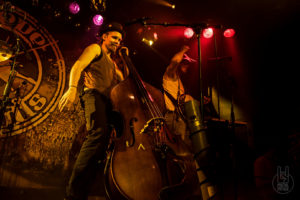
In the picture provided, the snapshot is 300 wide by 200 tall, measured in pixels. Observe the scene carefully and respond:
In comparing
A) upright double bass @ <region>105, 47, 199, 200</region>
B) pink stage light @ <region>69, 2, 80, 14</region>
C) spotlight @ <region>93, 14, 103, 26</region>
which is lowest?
upright double bass @ <region>105, 47, 199, 200</region>

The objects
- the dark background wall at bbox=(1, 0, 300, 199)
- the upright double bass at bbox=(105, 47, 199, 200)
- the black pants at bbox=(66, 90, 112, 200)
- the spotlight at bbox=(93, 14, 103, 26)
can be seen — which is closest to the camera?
the upright double bass at bbox=(105, 47, 199, 200)

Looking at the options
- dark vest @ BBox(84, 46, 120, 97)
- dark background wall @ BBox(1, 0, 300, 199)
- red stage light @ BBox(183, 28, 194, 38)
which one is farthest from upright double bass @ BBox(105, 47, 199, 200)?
red stage light @ BBox(183, 28, 194, 38)

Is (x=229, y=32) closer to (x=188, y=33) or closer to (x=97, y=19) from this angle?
(x=188, y=33)

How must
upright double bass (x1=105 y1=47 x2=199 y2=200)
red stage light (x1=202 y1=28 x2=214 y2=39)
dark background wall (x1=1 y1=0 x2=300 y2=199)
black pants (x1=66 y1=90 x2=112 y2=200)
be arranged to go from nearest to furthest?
upright double bass (x1=105 y1=47 x2=199 y2=200)
black pants (x1=66 y1=90 x2=112 y2=200)
dark background wall (x1=1 y1=0 x2=300 y2=199)
red stage light (x1=202 y1=28 x2=214 y2=39)

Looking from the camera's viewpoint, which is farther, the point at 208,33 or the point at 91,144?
the point at 208,33

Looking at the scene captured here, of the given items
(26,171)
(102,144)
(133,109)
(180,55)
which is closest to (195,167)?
(133,109)

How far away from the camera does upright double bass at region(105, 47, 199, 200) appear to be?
157 cm

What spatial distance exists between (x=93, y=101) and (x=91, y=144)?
0.50 metres

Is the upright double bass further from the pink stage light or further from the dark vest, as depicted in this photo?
the pink stage light

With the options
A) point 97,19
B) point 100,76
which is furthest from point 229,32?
point 100,76

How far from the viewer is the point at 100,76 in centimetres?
260

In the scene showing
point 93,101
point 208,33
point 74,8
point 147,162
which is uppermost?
point 74,8

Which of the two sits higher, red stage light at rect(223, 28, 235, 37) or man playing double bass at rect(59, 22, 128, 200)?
red stage light at rect(223, 28, 235, 37)

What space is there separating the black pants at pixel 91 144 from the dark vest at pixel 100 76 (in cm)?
11
